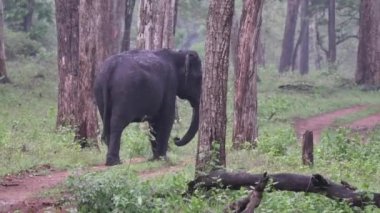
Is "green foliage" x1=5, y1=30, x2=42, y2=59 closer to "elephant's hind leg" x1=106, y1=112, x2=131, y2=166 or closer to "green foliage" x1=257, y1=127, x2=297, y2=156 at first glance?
"green foliage" x1=257, y1=127, x2=297, y2=156

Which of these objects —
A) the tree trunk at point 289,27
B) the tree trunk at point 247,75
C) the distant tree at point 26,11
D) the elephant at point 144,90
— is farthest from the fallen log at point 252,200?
the tree trunk at point 289,27

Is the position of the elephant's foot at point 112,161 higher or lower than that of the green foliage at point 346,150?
lower

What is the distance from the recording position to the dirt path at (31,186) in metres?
10.3

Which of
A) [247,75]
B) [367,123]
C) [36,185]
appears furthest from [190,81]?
[367,123]

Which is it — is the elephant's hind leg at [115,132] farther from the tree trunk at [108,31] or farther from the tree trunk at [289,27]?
the tree trunk at [289,27]

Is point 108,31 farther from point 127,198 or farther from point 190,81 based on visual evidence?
point 127,198

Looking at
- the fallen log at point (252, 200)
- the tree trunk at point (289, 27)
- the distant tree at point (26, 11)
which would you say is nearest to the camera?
the fallen log at point (252, 200)

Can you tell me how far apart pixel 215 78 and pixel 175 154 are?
6.28 metres

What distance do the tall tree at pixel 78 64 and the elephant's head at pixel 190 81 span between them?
188 centimetres

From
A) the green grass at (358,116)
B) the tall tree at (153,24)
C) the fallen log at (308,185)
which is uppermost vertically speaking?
the tall tree at (153,24)

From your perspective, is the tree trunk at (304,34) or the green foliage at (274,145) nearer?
the green foliage at (274,145)

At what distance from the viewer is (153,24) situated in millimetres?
19562

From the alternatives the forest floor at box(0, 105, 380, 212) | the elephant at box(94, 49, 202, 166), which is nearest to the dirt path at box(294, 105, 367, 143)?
the elephant at box(94, 49, 202, 166)

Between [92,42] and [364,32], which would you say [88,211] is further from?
[364,32]
